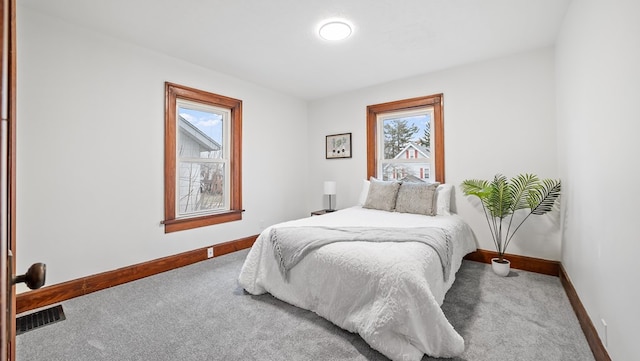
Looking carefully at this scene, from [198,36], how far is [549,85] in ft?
11.7

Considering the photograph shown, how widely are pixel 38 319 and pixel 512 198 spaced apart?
13.6 ft

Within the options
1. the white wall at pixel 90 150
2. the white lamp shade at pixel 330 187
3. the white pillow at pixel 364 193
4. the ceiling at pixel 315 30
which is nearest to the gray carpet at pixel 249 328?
the white wall at pixel 90 150

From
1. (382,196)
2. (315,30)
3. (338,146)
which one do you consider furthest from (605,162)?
(338,146)

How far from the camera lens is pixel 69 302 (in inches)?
86.4

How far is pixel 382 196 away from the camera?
11.2ft

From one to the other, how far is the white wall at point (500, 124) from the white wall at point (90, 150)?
9.76ft

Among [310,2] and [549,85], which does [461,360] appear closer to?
[310,2]

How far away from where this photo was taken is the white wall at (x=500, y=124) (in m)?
2.80

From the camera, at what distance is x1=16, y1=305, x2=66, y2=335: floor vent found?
183 centimetres

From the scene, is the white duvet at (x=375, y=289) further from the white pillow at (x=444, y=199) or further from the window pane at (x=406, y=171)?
the window pane at (x=406, y=171)

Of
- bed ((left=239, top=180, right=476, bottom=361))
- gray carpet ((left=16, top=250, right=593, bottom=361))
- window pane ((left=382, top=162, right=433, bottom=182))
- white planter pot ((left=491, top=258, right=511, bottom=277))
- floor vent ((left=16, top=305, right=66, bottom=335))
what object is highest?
window pane ((left=382, top=162, right=433, bottom=182))

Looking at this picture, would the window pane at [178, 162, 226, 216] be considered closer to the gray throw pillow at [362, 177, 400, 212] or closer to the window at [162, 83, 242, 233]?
the window at [162, 83, 242, 233]

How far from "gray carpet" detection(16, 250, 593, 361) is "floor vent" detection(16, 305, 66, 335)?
5 cm

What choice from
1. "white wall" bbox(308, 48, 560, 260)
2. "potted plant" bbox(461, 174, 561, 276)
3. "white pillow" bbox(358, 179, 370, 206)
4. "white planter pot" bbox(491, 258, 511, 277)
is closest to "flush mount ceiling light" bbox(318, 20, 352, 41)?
"white wall" bbox(308, 48, 560, 260)
